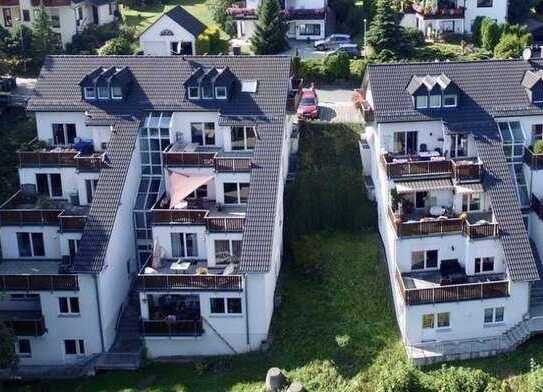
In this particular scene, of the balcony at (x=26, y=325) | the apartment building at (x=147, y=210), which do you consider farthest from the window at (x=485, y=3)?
the balcony at (x=26, y=325)

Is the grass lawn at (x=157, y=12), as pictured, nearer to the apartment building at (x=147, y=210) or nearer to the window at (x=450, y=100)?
the apartment building at (x=147, y=210)

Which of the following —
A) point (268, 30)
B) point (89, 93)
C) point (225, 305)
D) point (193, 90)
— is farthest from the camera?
point (268, 30)

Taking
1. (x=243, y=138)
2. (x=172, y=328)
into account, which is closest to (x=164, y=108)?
(x=243, y=138)

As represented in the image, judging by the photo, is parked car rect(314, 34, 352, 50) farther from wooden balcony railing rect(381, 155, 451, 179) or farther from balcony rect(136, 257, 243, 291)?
balcony rect(136, 257, 243, 291)

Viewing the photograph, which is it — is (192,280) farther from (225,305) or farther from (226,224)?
(226,224)

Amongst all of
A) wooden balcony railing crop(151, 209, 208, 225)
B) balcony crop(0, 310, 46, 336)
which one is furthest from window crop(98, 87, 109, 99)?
balcony crop(0, 310, 46, 336)

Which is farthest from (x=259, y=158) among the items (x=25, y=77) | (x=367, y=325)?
(x=25, y=77)
